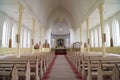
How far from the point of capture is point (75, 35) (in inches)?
948

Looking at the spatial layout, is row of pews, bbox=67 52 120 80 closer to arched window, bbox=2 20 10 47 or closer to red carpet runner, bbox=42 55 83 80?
red carpet runner, bbox=42 55 83 80

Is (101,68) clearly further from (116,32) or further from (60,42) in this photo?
(60,42)

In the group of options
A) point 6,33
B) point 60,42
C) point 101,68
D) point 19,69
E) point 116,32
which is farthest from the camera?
point 60,42

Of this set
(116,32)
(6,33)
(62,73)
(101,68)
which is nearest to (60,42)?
(6,33)

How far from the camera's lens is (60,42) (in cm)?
2923

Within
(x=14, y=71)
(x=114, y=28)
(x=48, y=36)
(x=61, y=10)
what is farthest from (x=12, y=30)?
(x=14, y=71)

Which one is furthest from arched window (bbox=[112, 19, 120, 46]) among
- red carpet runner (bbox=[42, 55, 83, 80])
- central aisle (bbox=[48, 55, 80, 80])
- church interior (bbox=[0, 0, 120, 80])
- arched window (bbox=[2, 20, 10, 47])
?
arched window (bbox=[2, 20, 10, 47])

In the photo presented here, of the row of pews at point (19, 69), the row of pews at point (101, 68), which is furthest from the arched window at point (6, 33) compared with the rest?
the row of pews at point (101, 68)

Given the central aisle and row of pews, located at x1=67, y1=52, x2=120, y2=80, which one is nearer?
row of pews, located at x1=67, y1=52, x2=120, y2=80

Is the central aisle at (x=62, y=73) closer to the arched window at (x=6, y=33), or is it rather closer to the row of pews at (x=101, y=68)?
the row of pews at (x=101, y=68)

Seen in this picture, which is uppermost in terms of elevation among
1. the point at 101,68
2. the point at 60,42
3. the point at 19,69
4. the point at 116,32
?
the point at 116,32

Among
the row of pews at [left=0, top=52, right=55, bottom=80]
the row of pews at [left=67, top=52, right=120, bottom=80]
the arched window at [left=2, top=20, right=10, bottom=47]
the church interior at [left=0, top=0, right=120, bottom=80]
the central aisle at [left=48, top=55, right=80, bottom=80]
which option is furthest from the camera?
the arched window at [left=2, top=20, right=10, bottom=47]

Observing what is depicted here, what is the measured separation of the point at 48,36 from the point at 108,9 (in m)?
12.9

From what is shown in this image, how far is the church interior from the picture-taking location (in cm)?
410
